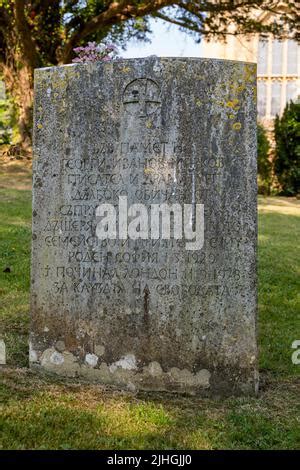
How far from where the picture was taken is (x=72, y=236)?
14.7 feet

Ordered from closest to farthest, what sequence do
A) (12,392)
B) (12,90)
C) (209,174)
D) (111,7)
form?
(12,392)
(209,174)
(111,7)
(12,90)

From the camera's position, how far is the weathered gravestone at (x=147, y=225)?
4293 mm

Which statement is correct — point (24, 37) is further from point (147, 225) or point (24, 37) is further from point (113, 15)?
point (147, 225)

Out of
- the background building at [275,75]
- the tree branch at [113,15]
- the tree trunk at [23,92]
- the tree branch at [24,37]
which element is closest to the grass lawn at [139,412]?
the tree branch at [113,15]

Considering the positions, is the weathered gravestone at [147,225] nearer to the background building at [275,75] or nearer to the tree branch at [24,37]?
the tree branch at [24,37]

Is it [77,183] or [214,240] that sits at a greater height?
[77,183]

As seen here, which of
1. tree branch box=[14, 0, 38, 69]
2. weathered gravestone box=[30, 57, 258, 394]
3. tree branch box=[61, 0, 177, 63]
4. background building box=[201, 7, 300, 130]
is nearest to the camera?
weathered gravestone box=[30, 57, 258, 394]

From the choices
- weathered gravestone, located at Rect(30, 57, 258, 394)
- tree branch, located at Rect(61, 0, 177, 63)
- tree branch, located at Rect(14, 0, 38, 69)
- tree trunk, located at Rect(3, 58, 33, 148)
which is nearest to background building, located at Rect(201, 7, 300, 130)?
tree branch, located at Rect(61, 0, 177, 63)

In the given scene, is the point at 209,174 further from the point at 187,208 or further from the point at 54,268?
the point at 54,268

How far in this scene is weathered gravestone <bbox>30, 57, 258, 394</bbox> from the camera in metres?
4.29

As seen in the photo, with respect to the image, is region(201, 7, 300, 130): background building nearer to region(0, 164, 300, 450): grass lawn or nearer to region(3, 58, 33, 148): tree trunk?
region(3, 58, 33, 148): tree trunk

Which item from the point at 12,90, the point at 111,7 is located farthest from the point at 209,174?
the point at 12,90

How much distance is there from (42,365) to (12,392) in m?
0.59

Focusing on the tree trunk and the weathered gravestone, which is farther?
the tree trunk
